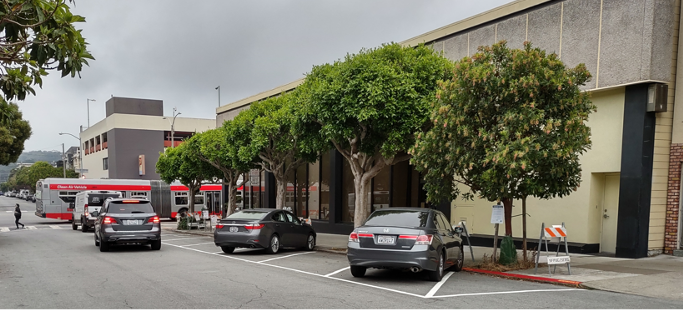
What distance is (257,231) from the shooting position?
14.7 m

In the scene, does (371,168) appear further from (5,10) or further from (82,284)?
(5,10)

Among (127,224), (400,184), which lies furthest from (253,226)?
(400,184)

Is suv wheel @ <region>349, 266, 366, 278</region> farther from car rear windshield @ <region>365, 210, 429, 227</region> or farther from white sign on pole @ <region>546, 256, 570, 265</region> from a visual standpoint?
white sign on pole @ <region>546, 256, 570, 265</region>

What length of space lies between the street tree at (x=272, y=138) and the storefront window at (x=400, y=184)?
366 cm

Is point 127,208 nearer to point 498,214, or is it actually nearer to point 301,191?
point 498,214

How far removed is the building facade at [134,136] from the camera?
64250 millimetres

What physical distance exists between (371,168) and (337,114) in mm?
2642

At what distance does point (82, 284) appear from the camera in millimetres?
9703

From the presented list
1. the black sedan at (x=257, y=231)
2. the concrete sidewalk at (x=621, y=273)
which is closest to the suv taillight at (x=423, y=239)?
the concrete sidewalk at (x=621, y=273)

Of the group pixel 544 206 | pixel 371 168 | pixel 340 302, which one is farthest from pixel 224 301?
pixel 544 206

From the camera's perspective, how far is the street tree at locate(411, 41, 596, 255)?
1070 centimetres

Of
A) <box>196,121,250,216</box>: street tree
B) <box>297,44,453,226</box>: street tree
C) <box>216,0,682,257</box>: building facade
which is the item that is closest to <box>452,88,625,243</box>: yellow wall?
<box>216,0,682,257</box>: building facade

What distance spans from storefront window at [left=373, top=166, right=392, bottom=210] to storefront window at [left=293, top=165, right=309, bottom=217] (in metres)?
5.70

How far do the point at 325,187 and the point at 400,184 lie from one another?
18.1ft
